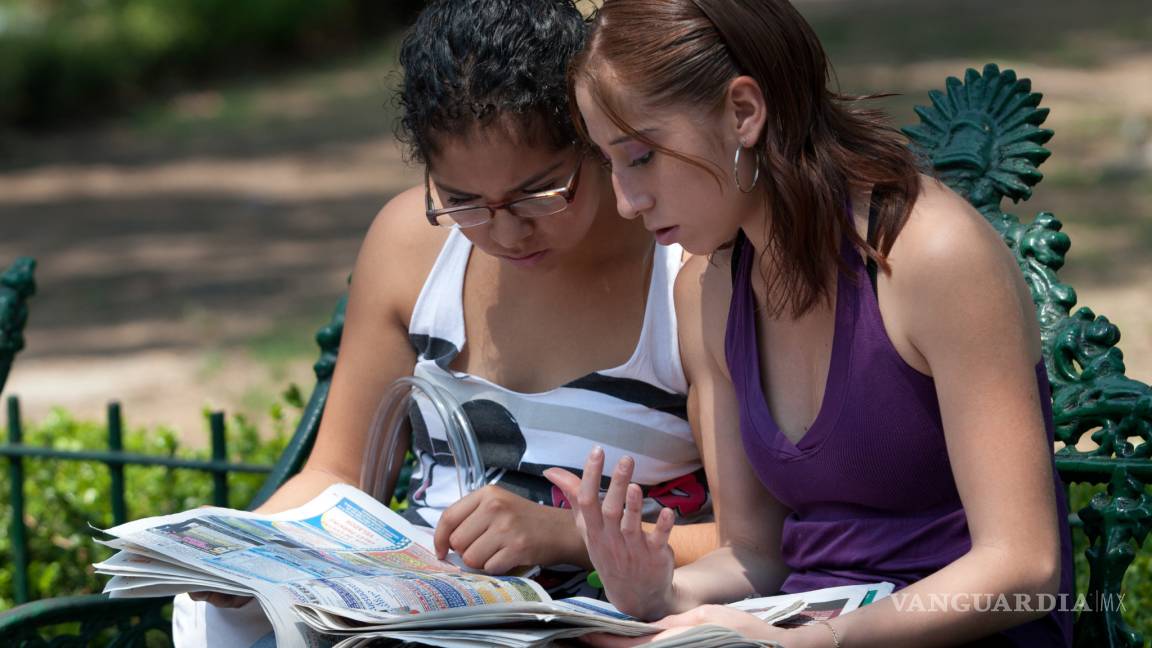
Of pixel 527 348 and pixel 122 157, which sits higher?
pixel 122 157

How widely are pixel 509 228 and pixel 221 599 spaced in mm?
719

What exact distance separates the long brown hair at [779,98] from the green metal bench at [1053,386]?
19 centimetres

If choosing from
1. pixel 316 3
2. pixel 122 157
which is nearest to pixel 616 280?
pixel 122 157

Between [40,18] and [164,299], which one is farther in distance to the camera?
[40,18]

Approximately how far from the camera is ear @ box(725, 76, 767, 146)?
1.99m

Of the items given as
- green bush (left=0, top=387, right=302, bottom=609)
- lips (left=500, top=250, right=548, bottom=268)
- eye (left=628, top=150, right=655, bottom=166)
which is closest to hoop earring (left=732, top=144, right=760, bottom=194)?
eye (left=628, top=150, right=655, bottom=166)

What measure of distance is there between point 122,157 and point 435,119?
33.7 ft

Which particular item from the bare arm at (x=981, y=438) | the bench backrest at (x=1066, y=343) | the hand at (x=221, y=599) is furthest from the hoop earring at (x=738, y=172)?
the hand at (x=221, y=599)

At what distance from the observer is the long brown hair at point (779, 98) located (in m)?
1.99

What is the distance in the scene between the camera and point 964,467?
6.30ft

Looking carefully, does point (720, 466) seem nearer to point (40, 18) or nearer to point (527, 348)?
point (527, 348)

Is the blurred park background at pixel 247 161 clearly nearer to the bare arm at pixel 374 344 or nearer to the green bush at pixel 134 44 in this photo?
the green bush at pixel 134 44

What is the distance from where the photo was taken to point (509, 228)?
2322mm

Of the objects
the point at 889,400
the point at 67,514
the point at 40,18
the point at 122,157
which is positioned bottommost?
the point at 67,514
